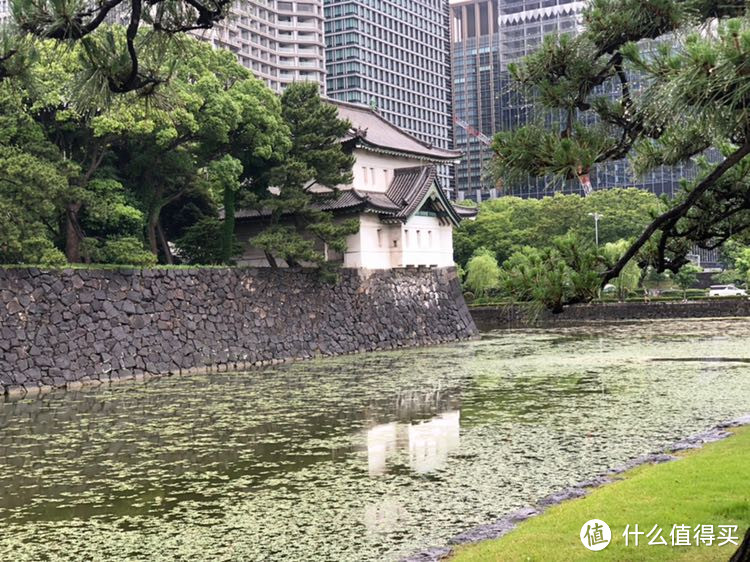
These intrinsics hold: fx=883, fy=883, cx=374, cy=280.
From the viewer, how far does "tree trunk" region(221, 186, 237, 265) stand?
24438 millimetres

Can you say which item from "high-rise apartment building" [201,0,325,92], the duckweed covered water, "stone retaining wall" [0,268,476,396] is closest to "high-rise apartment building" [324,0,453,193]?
"high-rise apartment building" [201,0,325,92]

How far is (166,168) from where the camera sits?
22953mm

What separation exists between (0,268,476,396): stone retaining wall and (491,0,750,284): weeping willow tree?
48.5 feet

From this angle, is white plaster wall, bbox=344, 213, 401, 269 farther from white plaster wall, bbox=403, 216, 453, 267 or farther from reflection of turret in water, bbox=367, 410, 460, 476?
reflection of turret in water, bbox=367, 410, 460, 476

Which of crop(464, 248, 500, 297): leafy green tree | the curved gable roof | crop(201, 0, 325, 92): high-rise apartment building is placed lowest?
crop(464, 248, 500, 297): leafy green tree

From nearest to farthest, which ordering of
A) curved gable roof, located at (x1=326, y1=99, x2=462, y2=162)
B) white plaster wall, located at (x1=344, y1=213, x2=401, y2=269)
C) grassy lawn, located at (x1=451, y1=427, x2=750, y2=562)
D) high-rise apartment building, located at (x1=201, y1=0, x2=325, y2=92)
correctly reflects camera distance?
grassy lawn, located at (x1=451, y1=427, x2=750, y2=562) < white plaster wall, located at (x1=344, y1=213, x2=401, y2=269) < curved gable roof, located at (x1=326, y1=99, x2=462, y2=162) < high-rise apartment building, located at (x1=201, y1=0, x2=325, y2=92)

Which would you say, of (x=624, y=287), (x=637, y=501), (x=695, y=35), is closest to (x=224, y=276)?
(x=637, y=501)

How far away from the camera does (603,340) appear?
28.0m

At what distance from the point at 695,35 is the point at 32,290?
55.3ft

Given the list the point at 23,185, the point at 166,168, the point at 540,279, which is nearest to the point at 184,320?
the point at 166,168

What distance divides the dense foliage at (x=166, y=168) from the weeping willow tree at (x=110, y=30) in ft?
41.0

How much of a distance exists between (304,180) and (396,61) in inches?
2378

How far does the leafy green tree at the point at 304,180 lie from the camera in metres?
24.1

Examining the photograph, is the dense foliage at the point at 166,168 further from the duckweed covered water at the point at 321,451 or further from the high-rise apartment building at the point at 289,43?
the high-rise apartment building at the point at 289,43
